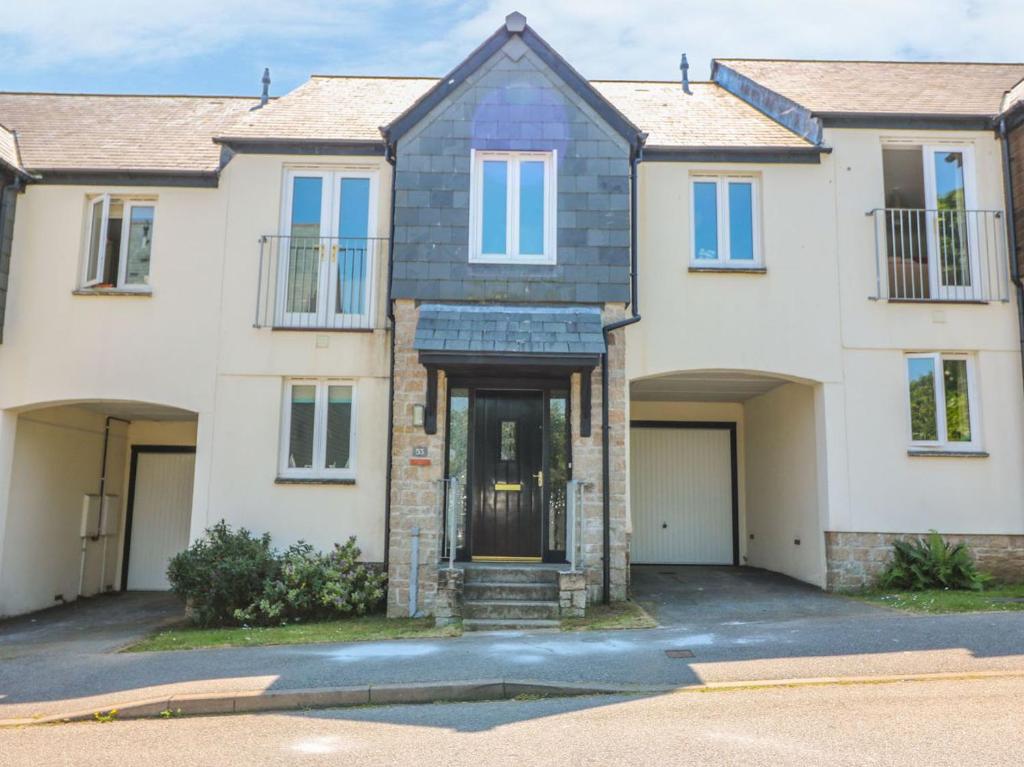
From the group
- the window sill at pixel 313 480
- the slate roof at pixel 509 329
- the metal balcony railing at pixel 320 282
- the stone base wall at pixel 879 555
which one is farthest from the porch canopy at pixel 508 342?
the stone base wall at pixel 879 555

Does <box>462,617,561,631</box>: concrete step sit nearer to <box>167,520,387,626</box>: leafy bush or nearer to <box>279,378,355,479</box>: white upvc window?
<box>167,520,387,626</box>: leafy bush

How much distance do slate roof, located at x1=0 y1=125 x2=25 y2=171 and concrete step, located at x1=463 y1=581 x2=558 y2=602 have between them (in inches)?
334

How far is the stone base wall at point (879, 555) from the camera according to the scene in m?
11.1

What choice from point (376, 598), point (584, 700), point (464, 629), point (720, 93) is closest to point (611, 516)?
point (464, 629)

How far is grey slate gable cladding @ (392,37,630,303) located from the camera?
10938 mm

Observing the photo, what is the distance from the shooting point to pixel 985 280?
11.7 m

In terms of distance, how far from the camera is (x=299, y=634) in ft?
30.2

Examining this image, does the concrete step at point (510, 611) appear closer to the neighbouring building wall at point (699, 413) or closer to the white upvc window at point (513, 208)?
the white upvc window at point (513, 208)

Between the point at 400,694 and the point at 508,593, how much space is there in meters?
3.32

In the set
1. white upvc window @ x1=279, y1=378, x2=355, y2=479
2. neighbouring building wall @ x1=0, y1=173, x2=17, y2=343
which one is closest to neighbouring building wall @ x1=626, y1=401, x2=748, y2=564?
white upvc window @ x1=279, y1=378, x2=355, y2=479

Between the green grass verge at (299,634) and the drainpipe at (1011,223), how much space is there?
877 centimetres

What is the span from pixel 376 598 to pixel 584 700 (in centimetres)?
460

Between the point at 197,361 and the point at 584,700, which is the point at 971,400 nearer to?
the point at 584,700

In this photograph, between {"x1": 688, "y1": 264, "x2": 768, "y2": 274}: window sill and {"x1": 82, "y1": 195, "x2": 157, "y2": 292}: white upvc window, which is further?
{"x1": 82, "y1": 195, "x2": 157, "y2": 292}: white upvc window
